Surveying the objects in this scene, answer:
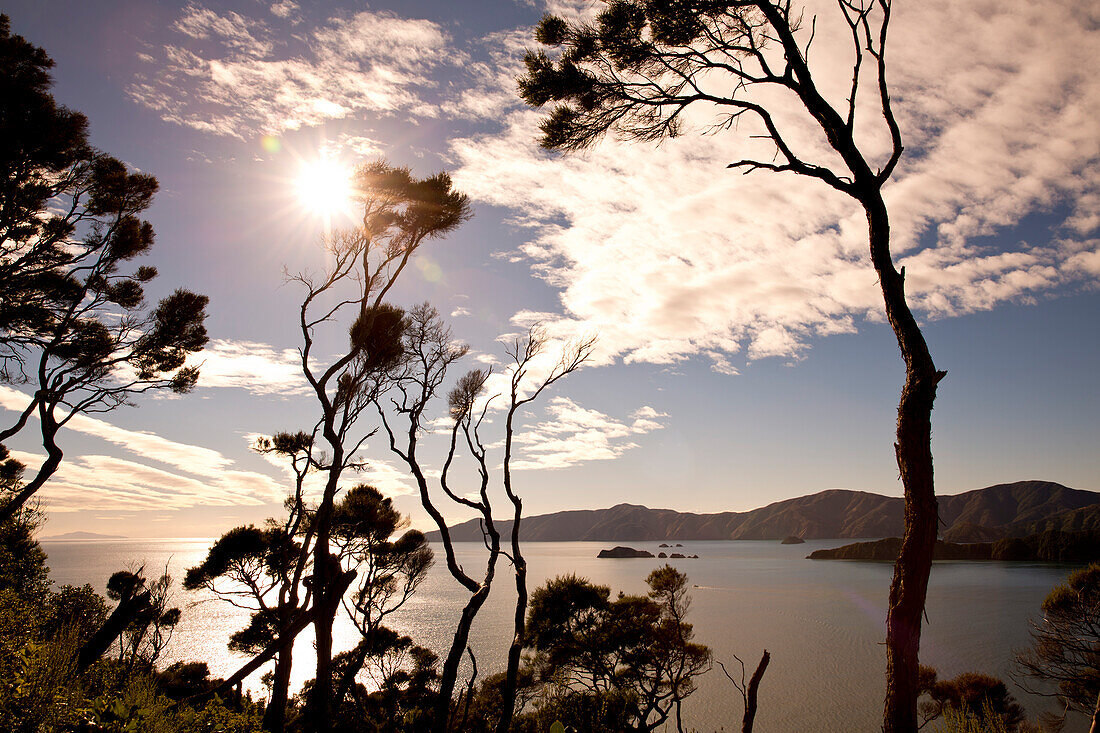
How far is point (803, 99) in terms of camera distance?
420 cm

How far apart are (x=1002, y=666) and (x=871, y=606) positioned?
2657 cm

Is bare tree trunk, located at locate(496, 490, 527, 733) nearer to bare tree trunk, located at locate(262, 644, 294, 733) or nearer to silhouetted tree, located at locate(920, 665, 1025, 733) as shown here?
bare tree trunk, located at locate(262, 644, 294, 733)

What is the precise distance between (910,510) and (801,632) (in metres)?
53.7

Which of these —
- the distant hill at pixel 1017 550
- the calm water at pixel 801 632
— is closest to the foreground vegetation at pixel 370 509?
the calm water at pixel 801 632

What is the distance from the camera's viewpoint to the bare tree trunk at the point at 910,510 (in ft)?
10.4

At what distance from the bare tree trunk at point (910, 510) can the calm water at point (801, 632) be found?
617 centimetres

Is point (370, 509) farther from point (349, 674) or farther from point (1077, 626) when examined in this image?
point (1077, 626)

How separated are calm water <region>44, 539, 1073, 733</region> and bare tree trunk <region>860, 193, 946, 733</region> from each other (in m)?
6.17

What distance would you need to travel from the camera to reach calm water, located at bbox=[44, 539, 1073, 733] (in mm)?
29516

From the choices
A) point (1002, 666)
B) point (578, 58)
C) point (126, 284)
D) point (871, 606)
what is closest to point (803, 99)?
point (578, 58)

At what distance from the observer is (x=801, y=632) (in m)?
46.8

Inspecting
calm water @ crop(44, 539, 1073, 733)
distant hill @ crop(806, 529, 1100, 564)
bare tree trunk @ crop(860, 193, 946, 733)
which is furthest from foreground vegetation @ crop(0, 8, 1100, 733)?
distant hill @ crop(806, 529, 1100, 564)

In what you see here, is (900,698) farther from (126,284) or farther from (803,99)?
(126,284)

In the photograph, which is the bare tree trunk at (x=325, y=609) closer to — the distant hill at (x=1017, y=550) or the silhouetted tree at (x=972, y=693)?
the silhouetted tree at (x=972, y=693)
